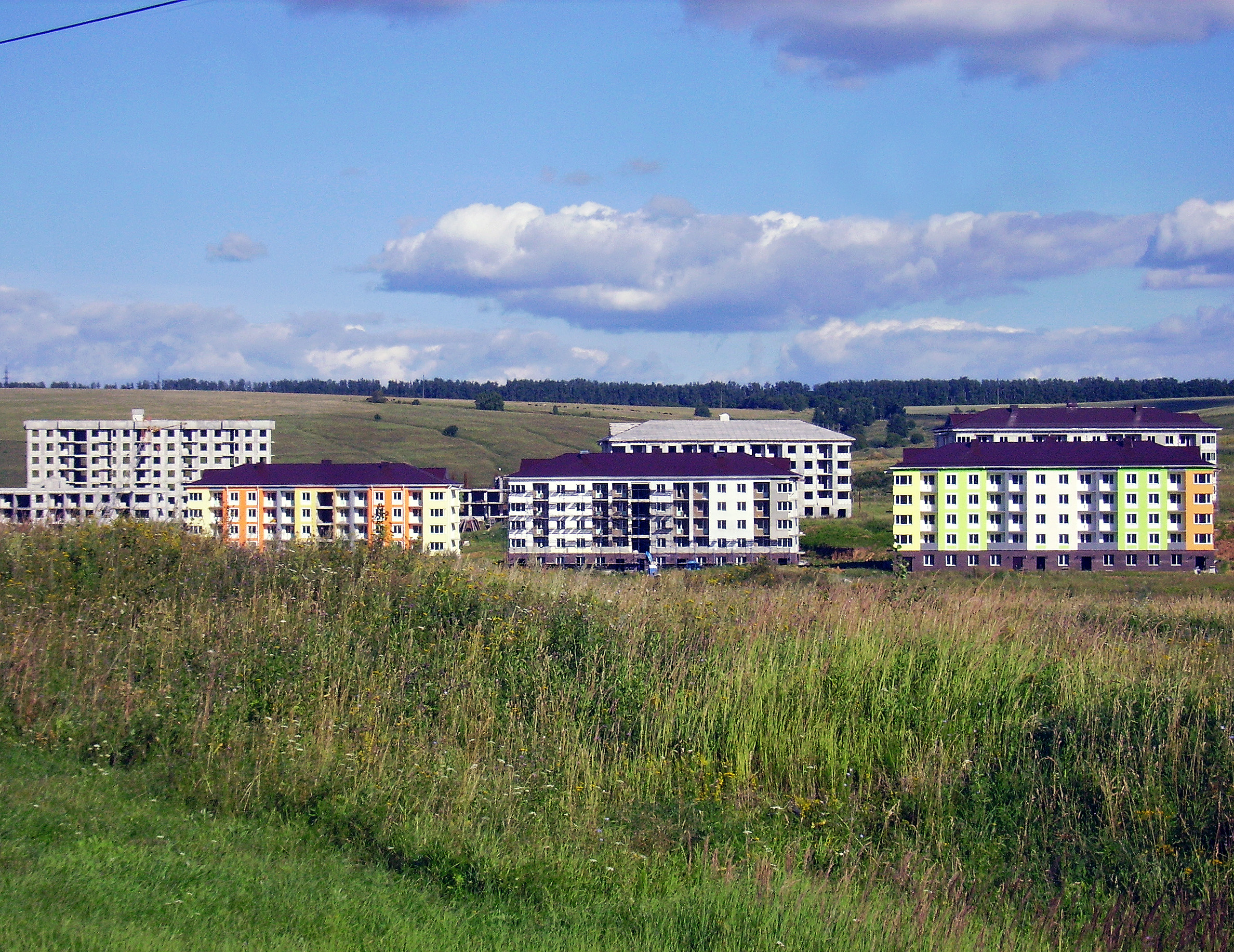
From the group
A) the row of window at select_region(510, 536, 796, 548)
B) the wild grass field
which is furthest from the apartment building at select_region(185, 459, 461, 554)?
the wild grass field

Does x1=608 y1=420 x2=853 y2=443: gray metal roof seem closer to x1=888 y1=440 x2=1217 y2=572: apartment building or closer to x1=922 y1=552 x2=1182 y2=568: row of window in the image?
x1=888 y1=440 x2=1217 y2=572: apartment building

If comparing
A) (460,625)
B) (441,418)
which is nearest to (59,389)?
(441,418)

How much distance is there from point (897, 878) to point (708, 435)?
83123mm

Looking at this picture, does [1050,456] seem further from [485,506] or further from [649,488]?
[485,506]

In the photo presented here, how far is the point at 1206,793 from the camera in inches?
236

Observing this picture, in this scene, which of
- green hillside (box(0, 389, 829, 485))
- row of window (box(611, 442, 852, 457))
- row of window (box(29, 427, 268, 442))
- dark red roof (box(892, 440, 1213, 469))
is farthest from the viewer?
green hillside (box(0, 389, 829, 485))

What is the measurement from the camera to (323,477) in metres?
59.3

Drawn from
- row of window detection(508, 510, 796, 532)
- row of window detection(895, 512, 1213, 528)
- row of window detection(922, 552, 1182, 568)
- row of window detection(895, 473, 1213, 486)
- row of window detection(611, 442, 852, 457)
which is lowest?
row of window detection(922, 552, 1182, 568)

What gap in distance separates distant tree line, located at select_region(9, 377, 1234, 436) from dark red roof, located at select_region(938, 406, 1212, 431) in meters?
73.1

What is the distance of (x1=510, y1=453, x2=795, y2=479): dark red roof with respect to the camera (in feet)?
215

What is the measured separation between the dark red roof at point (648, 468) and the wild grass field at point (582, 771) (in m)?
55.3

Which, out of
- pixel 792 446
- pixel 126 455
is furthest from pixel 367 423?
pixel 792 446

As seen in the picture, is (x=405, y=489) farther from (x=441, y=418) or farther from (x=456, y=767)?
(x=441, y=418)

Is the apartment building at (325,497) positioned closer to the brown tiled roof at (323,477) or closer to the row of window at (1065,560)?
the brown tiled roof at (323,477)
